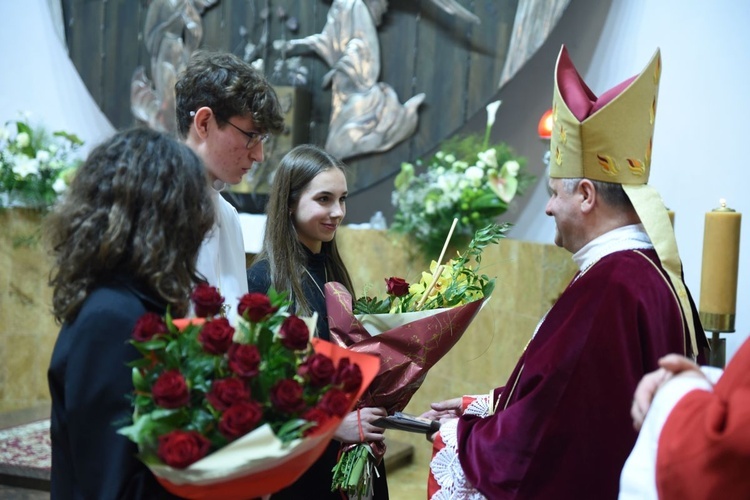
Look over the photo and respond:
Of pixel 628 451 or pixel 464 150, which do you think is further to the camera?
pixel 464 150

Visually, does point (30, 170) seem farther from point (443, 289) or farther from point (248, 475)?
point (248, 475)

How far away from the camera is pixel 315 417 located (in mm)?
1423

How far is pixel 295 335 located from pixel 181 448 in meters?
0.26

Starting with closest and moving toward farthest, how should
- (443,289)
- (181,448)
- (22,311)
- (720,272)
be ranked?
(181,448) → (443,289) → (720,272) → (22,311)

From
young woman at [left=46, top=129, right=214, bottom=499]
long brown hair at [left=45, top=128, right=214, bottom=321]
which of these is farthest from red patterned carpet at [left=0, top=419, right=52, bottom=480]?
long brown hair at [left=45, top=128, right=214, bottom=321]

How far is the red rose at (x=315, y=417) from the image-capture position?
1.42 meters

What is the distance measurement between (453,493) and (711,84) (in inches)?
111

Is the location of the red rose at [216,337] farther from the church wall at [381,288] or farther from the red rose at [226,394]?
the church wall at [381,288]

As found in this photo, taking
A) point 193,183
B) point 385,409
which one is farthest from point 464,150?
point 193,183

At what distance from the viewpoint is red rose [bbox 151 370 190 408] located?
1340mm

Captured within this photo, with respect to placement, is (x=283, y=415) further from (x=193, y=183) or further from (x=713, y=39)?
(x=713, y=39)

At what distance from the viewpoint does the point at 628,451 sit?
78.9 inches

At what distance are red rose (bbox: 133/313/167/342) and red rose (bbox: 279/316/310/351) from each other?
0.67ft

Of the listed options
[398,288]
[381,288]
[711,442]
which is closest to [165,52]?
[381,288]
